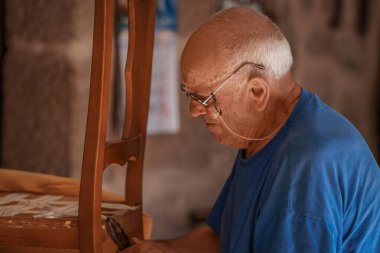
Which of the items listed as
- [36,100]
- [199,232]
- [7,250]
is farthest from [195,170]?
[7,250]

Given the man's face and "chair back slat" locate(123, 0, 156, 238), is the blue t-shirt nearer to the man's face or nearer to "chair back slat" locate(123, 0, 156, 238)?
the man's face

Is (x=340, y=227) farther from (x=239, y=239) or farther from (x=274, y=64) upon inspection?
(x=274, y=64)

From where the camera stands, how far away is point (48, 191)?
152cm

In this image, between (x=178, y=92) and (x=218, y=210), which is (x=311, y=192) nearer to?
(x=218, y=210)

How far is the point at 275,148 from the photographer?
1236 millimetres

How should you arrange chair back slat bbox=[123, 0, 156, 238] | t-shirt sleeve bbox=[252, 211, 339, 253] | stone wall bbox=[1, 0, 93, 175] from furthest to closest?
stone wall bbox=[1, 0, 93, 175]
chair back slat bbox=[123, 0, 156, 238]
t-shirt sleeve bbox=[252, 211, 339, 253]

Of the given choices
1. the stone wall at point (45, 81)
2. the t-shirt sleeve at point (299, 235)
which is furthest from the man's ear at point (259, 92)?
the stone wall at point (45, 81)

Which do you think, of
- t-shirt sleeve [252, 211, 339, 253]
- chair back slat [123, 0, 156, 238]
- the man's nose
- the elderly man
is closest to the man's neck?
the elderly man

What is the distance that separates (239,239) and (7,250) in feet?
1.66

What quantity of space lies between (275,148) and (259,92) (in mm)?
119

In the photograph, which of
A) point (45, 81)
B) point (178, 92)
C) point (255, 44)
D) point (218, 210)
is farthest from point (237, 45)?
point (178, 92)

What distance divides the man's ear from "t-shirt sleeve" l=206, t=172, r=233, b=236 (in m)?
0.34

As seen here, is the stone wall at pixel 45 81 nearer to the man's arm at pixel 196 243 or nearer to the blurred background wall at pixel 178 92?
the blurred background wall at pixel 178 92

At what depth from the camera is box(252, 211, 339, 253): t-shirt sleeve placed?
41.4 inches
